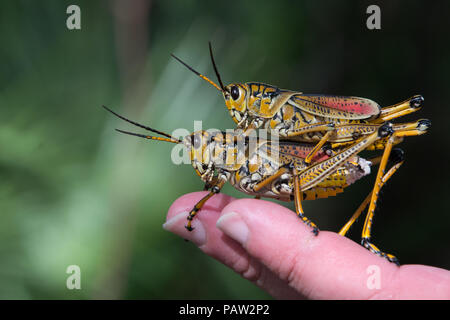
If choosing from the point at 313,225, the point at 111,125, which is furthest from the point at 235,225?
the point at 111,125

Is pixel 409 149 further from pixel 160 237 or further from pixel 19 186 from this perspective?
pixel 19 186

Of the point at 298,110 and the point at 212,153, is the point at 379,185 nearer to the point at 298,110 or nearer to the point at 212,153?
the point at 298,110

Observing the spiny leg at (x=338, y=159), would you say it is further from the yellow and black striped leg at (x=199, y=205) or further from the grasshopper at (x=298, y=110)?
the yellow and black striped leg at (x=199, y=205)

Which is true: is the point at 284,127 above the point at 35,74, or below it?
below


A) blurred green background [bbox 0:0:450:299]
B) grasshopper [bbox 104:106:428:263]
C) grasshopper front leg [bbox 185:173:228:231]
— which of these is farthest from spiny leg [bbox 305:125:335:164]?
blurred green background [bbox 0:0:450:299]

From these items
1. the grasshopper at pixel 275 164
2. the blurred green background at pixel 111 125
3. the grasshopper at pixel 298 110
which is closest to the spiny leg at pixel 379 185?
the grasshopper at pixel 275 164
